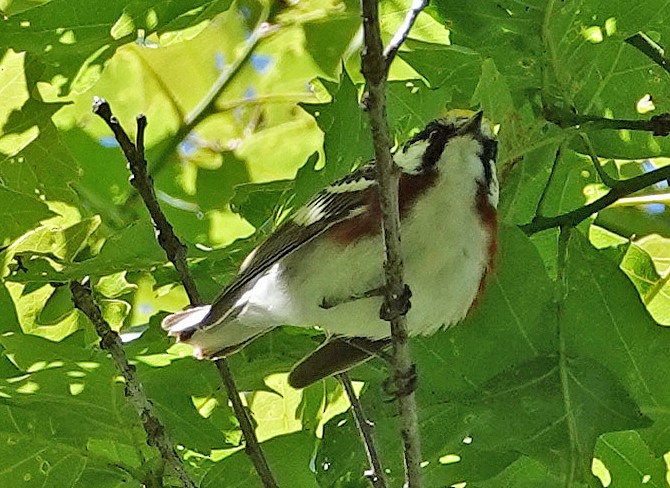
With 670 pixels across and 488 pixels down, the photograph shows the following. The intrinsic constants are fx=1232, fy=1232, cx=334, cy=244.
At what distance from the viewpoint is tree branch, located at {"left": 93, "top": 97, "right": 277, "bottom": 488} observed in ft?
3.60

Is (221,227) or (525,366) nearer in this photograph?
(525,366)

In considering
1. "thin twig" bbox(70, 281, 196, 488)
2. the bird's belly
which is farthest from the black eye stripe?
"thin twig" bbox(70, 281, 196, 488)

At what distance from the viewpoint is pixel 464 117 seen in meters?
1.52

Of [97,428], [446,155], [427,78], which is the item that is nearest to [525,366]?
[446,155]

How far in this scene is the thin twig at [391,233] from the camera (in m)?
0.86

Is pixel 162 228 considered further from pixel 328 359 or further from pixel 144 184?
pixel 328 359

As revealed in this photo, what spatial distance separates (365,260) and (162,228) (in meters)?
0.31

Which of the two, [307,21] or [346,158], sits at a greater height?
[307,21]

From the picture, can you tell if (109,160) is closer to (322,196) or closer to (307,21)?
(307,21)

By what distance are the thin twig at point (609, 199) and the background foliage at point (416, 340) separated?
0.02 meters

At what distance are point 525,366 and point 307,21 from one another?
2.17 feet

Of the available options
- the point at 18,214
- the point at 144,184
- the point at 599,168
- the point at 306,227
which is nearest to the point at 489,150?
the point at 599,168

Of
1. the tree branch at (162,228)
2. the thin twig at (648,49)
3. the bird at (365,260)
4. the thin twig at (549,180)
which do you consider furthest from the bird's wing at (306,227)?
the thin twig at (648,49)

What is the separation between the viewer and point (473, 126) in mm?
1499
